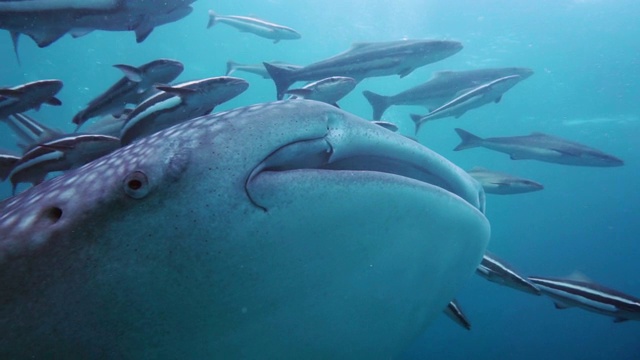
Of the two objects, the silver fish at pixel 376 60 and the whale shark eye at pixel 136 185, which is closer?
the whale shark eye at pixel 136 185

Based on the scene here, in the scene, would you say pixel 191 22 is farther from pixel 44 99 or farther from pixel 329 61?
pixel 44 99

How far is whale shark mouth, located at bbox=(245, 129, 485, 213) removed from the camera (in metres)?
1.31

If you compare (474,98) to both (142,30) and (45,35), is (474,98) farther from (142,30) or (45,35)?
(45,35)

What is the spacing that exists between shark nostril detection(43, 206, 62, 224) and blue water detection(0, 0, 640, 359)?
20114 mm

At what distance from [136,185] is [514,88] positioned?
36214mm

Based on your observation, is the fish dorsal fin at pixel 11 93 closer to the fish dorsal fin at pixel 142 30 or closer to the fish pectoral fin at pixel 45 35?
the fish pectoral fin at pixel 45 35

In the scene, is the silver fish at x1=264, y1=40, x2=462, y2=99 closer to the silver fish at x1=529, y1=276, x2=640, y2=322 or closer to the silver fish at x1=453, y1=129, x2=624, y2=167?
the silver fish at x1=453, y1=129, x2=624, y2=167

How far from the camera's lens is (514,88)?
1282 inches

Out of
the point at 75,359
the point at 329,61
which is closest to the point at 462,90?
the point at 329,61

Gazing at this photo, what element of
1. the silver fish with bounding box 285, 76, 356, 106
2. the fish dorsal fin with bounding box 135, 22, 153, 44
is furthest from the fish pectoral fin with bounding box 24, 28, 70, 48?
the silver fish with bounding box 285, 76, 356, 106

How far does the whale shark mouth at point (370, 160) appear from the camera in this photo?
131cm

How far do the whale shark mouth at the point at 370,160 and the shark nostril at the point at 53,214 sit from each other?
60cm

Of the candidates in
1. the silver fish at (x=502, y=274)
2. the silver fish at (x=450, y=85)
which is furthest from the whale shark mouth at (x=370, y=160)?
the silver fish at (x=450, y=85)

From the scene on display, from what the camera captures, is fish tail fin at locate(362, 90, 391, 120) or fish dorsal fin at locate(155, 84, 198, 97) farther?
fish tail fin at locate(362, 90, 391, 120)
